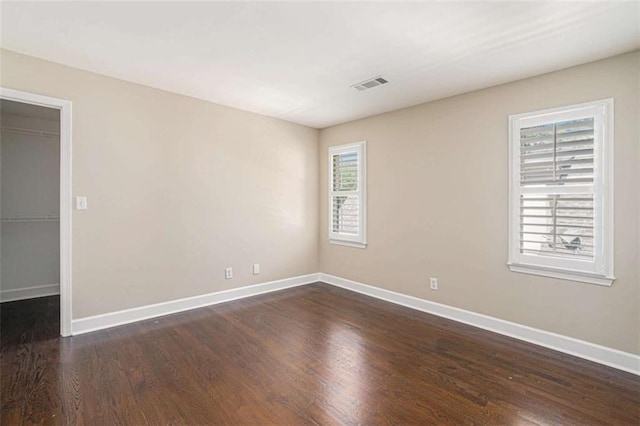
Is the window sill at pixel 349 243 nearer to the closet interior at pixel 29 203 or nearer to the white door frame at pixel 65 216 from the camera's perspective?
the white door frame at pixel 65 216

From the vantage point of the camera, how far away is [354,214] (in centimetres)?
457

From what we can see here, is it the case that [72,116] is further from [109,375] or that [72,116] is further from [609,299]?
[609,299]

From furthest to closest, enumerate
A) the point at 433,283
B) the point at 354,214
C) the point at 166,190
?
the point at 354,214 < the point at 433,283 < the point at 166,190

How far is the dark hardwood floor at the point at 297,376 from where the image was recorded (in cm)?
189

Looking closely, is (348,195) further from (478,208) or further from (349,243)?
(478,208)

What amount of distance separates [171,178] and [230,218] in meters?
0.87

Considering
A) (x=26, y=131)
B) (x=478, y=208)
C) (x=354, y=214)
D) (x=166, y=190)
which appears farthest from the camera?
(x=354, y=214)

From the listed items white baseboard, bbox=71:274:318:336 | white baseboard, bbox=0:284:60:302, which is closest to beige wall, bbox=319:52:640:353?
white baseboard, bbox=71:274:318:336

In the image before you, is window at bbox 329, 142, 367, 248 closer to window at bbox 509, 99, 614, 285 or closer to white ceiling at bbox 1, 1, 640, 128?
white ceiling at bbox 1, 1, 640, 128

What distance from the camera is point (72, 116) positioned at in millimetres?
2906

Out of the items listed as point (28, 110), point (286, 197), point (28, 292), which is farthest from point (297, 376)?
point (28, 110)

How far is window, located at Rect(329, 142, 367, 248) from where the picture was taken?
175 inches

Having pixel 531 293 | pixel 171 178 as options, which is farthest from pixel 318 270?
pixel 531 293

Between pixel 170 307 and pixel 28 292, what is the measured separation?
7.33 feet
